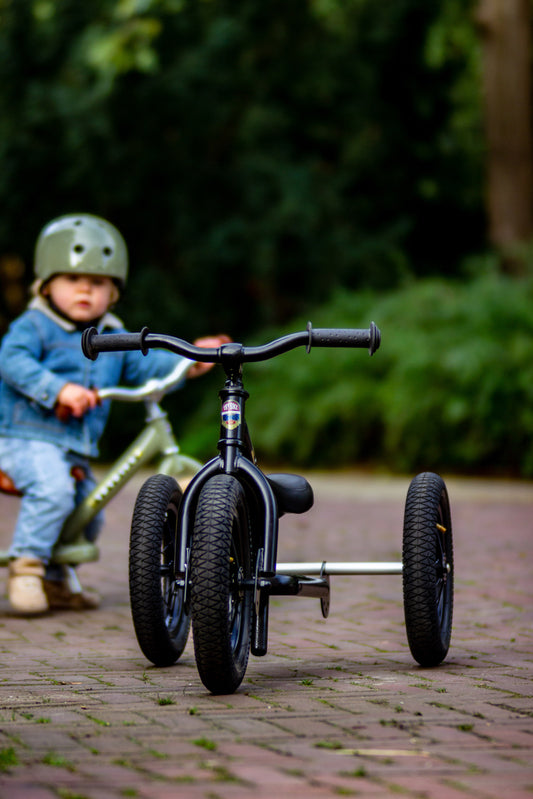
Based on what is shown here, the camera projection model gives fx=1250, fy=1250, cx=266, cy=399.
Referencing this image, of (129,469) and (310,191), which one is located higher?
(310,191)

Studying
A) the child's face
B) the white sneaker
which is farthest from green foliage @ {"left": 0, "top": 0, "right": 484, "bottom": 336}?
the white sneaker

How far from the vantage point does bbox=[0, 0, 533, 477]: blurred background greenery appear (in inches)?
500

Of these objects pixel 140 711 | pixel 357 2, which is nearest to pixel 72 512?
pixel 140 711

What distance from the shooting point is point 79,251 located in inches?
213

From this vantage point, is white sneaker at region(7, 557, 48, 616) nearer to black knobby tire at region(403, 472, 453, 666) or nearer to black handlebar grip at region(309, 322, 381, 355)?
black knobby tire at region(403, 472, 453, 666)

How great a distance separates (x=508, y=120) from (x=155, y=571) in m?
12.6

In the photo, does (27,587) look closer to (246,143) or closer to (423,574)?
(423,574)

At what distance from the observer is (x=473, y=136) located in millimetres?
18297

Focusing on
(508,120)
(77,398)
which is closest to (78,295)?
(77,398)

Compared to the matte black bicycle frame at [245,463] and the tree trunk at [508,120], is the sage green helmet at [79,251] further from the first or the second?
the tree trunk at [508,120]

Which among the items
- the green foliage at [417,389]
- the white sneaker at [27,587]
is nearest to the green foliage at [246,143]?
the green foliage at [417,389]

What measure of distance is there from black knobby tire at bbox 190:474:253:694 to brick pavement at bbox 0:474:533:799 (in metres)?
0.09

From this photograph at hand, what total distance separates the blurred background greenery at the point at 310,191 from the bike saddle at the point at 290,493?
796 cm

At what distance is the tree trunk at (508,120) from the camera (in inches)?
595
